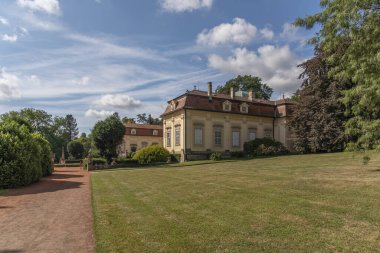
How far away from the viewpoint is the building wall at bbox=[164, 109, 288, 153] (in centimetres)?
3491

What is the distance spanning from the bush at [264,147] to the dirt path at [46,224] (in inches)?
971

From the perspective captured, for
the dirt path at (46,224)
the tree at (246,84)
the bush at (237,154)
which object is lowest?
the dirt path at (46,224)

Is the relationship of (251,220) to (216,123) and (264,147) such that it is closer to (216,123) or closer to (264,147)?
(264,147)

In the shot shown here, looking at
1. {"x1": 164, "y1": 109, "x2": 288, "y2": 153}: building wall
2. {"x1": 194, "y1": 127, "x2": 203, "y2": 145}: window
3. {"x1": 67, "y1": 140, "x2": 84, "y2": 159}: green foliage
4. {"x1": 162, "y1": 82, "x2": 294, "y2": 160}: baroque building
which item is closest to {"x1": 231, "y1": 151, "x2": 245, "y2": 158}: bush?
{"x1": 162, "y1": 82, "x2": 294, "y2": 160}: baroque building

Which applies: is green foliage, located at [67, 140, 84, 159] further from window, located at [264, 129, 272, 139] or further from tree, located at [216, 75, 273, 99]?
window, located at [264, 129, 272, 139]

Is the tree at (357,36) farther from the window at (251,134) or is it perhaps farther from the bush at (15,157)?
the window at (251,134)

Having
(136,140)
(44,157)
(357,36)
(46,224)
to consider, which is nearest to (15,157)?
(44,157)

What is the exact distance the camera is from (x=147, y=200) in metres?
9.34

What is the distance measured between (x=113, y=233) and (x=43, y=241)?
1.22 meters

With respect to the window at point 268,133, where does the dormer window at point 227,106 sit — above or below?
above

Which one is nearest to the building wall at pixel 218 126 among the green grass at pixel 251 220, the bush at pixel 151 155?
the bush at pixel 151 155

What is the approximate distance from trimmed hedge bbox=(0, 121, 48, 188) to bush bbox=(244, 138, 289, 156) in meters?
22.8

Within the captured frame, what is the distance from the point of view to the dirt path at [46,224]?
5.42 m

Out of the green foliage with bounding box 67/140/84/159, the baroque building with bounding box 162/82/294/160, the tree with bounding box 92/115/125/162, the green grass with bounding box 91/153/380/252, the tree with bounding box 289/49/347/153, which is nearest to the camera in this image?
the green grass with bounding box 91/153/380/252
